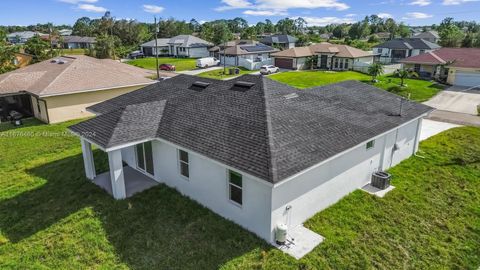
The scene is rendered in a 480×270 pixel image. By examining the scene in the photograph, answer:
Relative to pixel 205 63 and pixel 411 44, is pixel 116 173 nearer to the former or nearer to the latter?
pixel 205 63

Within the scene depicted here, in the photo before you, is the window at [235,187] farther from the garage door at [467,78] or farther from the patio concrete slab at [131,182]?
the garage door at [467,78]

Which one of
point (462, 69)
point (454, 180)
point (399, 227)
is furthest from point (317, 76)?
point (399, 227)

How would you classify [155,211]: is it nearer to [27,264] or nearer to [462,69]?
[27,264]

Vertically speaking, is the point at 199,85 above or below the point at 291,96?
above

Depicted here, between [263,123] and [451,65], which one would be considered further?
[451,65]

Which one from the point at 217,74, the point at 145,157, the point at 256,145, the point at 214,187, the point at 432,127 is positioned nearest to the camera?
the point at 256,145

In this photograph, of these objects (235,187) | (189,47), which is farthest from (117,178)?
(189,47)

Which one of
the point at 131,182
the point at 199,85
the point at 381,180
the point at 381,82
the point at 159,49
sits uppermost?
the point at 159,49
